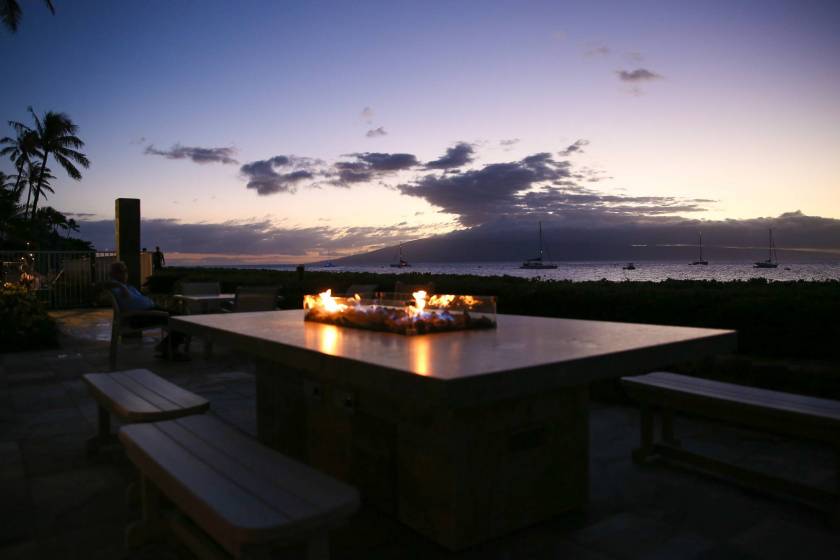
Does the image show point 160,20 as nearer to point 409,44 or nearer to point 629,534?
point 409,44

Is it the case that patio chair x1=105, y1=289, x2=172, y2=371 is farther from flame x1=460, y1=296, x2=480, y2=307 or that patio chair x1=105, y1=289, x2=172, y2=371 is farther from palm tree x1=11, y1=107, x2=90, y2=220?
palm tree x1=11, y1=107, x2=90, y2=220

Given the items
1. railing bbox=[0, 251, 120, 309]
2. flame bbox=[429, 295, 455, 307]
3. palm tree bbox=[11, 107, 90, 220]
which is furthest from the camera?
palm tree bbox=[11, 107, 90, 220]

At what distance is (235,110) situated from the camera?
10.9 m

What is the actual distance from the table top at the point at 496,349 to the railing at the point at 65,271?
1346 centimetres

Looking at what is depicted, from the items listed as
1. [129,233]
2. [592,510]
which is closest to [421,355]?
[592,510]

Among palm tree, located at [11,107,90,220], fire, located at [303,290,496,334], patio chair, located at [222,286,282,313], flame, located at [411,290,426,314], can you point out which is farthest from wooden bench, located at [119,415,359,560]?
palm tree, located at [11,107,90,220]

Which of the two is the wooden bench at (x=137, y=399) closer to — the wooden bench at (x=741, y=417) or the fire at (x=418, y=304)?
the fire at (x=418, y=304)

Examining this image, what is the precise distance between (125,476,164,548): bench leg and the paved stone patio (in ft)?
0.16

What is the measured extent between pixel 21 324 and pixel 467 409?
837cm

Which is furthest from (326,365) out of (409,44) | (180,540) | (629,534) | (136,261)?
(136,261)

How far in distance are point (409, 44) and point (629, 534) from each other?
7946 mm

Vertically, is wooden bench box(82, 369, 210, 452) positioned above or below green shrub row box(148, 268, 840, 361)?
below

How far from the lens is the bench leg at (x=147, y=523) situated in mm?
2205

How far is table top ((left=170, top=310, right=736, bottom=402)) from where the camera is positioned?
A: 5.11 ft
